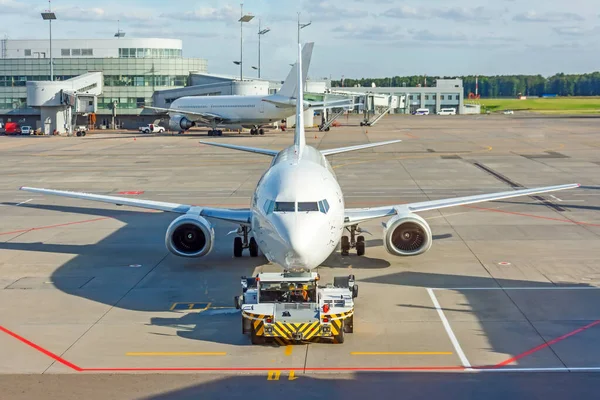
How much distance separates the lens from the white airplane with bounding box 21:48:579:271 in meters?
23.9

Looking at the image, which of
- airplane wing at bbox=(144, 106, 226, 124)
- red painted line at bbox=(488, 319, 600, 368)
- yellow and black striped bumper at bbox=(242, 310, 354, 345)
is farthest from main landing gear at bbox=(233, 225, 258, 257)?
airplane wing at bbox=(144, 106, 226, 124)

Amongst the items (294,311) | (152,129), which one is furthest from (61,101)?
(294,311)

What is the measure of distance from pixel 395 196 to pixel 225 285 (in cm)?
2393

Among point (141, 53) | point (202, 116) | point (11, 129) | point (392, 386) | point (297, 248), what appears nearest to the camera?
point (392, 386)

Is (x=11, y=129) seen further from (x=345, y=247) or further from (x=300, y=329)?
(x=300, y=329)

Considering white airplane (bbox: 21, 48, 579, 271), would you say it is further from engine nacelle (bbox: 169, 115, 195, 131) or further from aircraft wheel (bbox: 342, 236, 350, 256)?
engine nacelle (bbox: 169, 115, 195, 131)

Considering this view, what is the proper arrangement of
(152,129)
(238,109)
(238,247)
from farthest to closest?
(152,129) < (238,109) < (238,247)

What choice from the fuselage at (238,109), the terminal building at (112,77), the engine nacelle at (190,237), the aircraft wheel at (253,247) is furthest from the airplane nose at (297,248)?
the terminal building at (112,77)

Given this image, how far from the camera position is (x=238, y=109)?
4331 inches

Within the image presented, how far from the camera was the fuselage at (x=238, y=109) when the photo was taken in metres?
107

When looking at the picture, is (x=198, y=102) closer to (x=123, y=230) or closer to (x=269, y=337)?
(x=123, y=230)

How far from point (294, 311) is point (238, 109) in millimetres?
90146

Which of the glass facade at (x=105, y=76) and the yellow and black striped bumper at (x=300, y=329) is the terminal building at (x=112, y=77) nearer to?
the glass facade at (x=105, y=76)

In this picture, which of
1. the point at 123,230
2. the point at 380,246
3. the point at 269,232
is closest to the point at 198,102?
the point at 123,230
